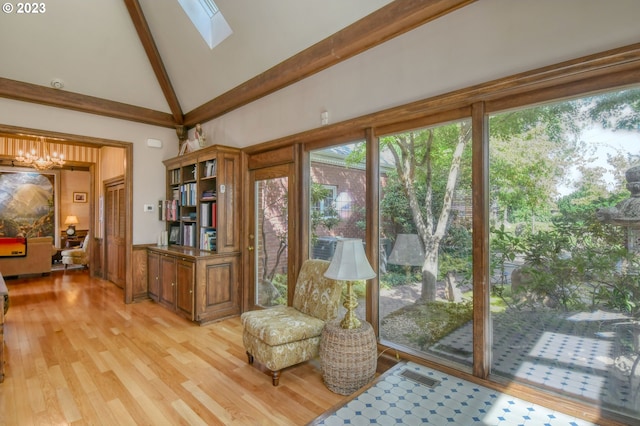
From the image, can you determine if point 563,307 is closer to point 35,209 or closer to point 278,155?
point 278,155

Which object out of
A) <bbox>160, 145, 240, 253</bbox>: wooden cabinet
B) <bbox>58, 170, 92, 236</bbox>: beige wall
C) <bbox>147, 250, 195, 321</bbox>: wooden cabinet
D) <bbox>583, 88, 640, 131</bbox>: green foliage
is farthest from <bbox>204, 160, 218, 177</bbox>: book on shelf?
<bbox>58, 170, 92, 236</bbox>: beige wall

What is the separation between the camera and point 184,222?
16.2ft

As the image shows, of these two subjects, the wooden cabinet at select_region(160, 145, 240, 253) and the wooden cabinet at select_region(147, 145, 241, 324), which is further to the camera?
the wooden cabinet at select_region(160, 145, 240, 253)

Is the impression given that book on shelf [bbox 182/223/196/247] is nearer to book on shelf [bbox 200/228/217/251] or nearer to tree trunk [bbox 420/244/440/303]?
book on shelf [bbox 200/228/217/251]

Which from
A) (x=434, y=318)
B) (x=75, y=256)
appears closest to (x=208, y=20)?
(x=434, y=318)

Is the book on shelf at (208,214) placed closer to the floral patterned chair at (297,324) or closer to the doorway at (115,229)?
the floral patterned chair at (297,324)

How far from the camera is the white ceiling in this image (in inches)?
124

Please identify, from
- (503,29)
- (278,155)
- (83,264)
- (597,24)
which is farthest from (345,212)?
(83,264)

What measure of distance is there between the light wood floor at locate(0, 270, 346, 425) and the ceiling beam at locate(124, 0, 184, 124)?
3.26 metres

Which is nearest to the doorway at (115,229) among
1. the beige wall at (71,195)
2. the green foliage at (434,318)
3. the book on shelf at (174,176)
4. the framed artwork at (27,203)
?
the book on shelf at (174,176)

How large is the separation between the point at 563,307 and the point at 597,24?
5.47ft

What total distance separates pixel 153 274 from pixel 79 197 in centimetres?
667

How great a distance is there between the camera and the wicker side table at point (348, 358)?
91.5 inches

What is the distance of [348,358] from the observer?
232 centimetres
